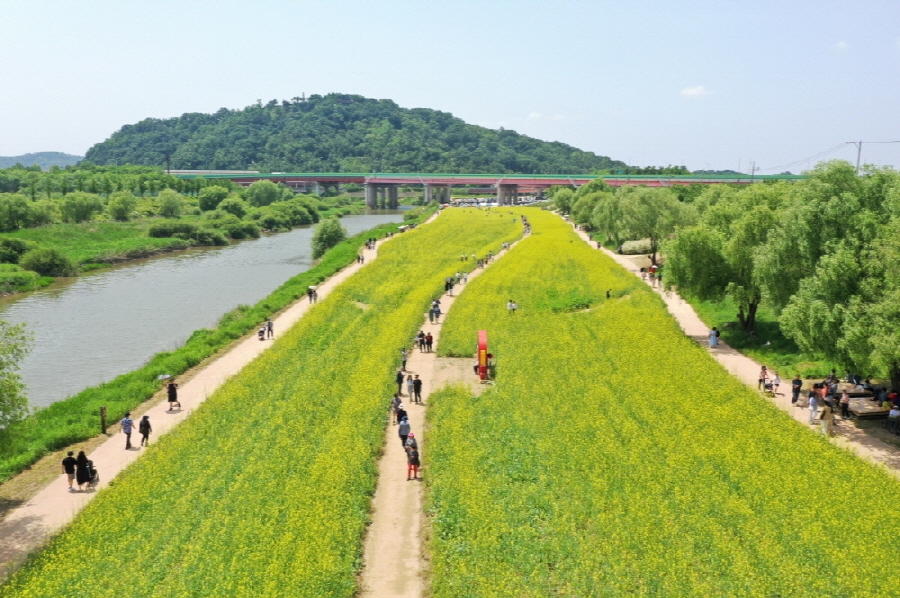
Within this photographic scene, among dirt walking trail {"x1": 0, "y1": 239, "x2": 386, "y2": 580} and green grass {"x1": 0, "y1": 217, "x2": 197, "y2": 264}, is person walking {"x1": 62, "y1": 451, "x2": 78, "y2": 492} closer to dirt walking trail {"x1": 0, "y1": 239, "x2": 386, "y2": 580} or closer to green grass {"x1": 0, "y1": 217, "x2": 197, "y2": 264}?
dirt walking trail {"x1": 0, "y1": 239, "x2": 386, "y2": 580}

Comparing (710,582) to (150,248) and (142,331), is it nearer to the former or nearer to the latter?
(142,331)

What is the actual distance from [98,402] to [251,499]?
1294cm

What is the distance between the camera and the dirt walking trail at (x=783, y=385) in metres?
23.1

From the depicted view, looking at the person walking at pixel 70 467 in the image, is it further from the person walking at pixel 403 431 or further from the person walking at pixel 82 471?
the person walking at pixel 403 431

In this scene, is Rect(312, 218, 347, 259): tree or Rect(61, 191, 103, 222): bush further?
Rect(61, 191, 103, 222): bush

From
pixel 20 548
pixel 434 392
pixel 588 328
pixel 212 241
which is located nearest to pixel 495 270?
pixel 588 328

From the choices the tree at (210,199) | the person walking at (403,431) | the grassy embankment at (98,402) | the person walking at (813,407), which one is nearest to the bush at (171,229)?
the tree at (210,199)

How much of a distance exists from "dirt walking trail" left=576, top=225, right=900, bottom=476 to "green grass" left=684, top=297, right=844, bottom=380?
489 mm

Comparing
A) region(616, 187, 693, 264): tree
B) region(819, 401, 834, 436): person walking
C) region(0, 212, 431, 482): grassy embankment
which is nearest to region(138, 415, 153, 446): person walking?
region(0, 212, 431, 482): grassy embankment

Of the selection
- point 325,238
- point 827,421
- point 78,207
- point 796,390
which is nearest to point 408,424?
point 827,421

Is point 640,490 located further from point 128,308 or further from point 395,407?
point 128,308

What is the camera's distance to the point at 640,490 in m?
19.4

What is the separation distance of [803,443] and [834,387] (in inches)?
229

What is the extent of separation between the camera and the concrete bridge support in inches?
7092
